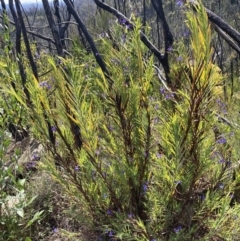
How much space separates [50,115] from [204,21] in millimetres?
745

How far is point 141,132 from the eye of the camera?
1.42 meters

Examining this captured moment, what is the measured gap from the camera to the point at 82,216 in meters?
1.62

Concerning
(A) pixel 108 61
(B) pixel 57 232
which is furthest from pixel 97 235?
(A) pixel 108 61

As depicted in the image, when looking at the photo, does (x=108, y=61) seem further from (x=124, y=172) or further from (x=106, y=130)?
(x=124, y=172)

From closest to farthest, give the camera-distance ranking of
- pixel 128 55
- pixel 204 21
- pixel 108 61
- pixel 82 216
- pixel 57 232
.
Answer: pixel 204 21 → pixel 108 61 → pixel 128 55 → pixel 82 216 → pixel 57 232

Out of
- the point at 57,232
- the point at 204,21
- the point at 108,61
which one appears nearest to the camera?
the point at 204,21

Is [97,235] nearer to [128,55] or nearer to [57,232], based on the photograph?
[57,232]

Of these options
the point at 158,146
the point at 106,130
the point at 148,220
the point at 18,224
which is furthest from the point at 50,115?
the point at 18,224

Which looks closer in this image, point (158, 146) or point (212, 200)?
point (212, 200)

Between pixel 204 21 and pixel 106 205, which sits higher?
pixel 204 21

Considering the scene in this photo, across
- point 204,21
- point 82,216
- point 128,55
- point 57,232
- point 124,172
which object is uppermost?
point 204,21

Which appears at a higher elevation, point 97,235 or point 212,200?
point 212,200

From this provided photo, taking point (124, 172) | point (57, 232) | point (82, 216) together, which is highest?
point (124, 172)

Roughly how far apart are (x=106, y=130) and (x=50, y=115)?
0.24 meters
